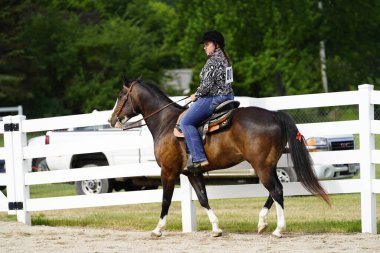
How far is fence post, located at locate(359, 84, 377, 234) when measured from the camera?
1094cm

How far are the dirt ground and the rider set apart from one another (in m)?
1.00

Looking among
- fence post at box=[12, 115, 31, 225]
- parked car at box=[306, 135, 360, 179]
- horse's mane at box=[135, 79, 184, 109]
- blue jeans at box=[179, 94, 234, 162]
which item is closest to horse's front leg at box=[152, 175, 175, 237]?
blue jeans at box=[179, 94, 234, 162]

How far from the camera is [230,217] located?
13.7 meters

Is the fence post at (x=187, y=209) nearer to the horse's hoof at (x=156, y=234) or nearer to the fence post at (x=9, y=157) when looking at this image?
the horse's hoof at (x=156, y=234)

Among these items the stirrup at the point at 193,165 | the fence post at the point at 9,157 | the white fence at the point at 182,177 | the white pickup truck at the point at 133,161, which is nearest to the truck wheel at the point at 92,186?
the white pickup truck at the point at 133,161

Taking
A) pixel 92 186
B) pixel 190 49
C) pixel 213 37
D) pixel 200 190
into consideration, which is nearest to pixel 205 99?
pixel 213 37

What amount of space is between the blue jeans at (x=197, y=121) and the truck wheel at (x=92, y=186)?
24.4 feet

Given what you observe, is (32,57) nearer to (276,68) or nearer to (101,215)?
(276,68)

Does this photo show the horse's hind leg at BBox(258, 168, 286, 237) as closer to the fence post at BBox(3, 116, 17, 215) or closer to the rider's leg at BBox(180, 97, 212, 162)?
the rider's leg at BBox(180, 97, 212, 162)

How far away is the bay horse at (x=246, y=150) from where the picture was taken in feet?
34.1

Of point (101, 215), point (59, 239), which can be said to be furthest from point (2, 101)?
point (59, 239)

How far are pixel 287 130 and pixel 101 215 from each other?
4.90 meters

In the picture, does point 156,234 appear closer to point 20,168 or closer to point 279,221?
point 279,221

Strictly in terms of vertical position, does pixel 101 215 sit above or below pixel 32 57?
below
